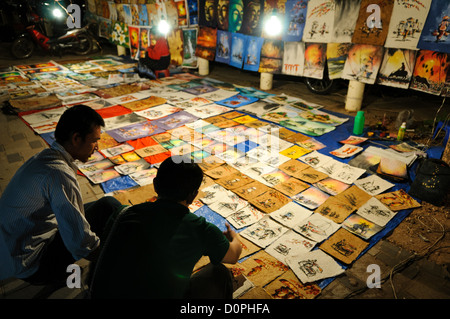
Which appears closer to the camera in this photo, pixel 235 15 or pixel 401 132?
pixel 401 132

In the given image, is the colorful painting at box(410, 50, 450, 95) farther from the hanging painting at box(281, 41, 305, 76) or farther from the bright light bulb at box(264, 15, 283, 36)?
the bright light bulb at box(264, 15, 283, 36)

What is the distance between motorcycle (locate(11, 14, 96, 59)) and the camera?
28.2ft

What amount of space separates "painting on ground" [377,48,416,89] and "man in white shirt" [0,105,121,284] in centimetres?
448

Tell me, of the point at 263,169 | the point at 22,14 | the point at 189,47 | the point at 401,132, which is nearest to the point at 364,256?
the point at 263,169

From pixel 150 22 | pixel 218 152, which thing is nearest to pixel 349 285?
pixel 218 152

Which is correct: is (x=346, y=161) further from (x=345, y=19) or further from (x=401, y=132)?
(x=345, y=19)

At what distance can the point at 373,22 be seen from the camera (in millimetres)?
4562

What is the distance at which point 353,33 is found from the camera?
15.8ft

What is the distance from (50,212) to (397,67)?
4.90m

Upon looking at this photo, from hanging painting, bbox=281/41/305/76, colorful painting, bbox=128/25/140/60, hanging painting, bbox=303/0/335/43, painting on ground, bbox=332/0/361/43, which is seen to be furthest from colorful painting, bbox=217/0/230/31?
colorful painting, bbox=128/25/140/60

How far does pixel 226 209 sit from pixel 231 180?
516 millimetres

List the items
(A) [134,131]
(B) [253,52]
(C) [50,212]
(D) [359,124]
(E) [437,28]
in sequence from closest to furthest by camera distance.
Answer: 1. (C) [50,212]
2. (E) [437,28]
3. (D) [359,124]
4. (A) [134,131]
5. (B) [253,52]

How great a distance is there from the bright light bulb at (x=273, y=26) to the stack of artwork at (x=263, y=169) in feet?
3.90
